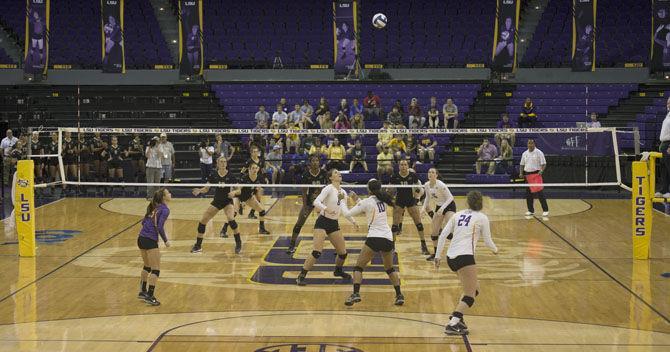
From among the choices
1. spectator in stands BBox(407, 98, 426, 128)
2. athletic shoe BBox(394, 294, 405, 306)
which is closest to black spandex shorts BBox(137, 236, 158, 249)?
athletic shoe BBox(394, 294, 405, 306)

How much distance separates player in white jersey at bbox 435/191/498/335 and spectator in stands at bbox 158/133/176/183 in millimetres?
15831

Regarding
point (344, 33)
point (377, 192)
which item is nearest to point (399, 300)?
point (377, 192)

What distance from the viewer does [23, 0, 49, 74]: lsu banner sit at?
3119cm

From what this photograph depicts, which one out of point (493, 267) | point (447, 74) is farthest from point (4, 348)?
point (447, 74)

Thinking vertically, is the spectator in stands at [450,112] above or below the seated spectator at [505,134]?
above

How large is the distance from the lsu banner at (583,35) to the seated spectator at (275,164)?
37.9 feet

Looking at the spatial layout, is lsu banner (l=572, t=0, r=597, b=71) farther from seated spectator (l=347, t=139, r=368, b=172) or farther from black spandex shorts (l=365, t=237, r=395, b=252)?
black spandex shorts (l=365, t=237, r=395, b=252)

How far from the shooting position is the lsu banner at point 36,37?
3119 centimetres

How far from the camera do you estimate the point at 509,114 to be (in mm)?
33562

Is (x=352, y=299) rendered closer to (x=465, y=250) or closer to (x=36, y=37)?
(x=465, y=250)

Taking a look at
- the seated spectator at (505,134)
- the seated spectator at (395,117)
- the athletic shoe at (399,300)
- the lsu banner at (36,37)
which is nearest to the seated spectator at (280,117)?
the seated spectator at (395,117)

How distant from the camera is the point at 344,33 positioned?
103 feet

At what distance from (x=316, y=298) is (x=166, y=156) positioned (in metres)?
13.6

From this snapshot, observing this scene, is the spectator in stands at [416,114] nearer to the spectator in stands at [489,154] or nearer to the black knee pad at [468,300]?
the spectator in stands at [489,154]
